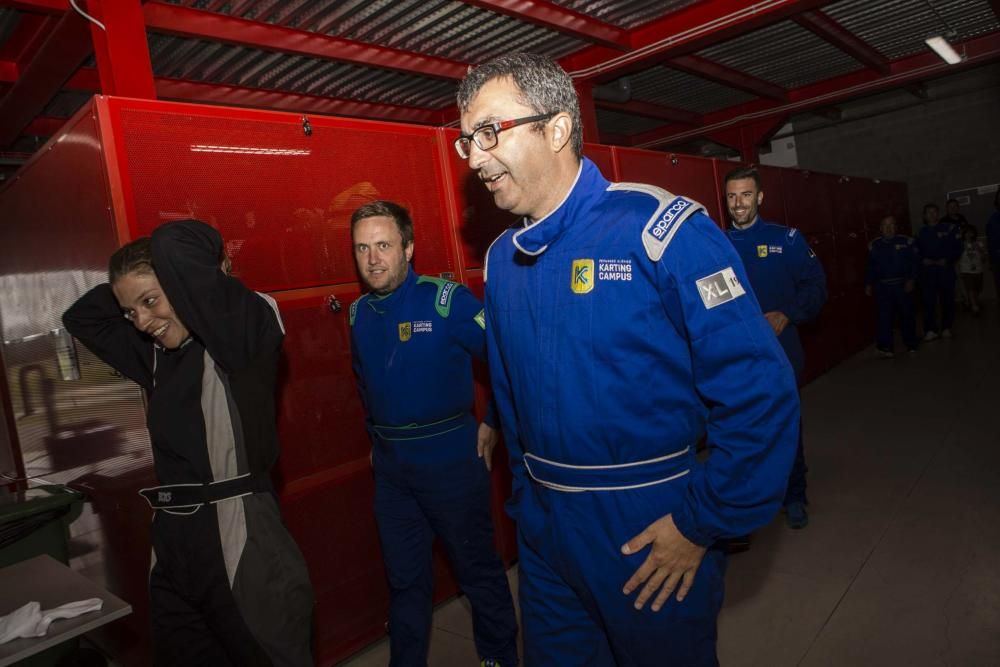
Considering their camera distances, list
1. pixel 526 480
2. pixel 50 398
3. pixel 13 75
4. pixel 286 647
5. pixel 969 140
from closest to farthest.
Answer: pixel 526 480, pixel 286 647, pixel 50 398, pixel 13 75, pixel 969 140

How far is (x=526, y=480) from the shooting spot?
5.35ft

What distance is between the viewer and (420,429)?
2488mm

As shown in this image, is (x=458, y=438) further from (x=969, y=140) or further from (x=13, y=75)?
(x=969, y=140)

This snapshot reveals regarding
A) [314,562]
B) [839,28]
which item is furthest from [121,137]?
[839,28]

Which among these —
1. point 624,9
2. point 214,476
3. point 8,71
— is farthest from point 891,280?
point 8,71

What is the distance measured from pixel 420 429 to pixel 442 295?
0.54 metres

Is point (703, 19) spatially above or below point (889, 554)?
above

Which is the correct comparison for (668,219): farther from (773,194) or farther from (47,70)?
(773,194)

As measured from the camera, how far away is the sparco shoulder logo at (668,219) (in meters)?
1.32

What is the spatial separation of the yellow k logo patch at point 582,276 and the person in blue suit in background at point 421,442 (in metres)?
1.15

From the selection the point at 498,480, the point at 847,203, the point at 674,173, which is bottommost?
the point at 498,480

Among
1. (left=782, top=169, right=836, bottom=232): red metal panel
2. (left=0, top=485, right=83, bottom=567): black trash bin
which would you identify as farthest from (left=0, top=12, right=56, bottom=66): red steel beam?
(left=782, top=169, right=836, bottom=232): red metal panel

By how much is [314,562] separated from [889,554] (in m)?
A: 2.82

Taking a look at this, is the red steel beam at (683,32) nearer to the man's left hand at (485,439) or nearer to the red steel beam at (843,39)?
the red steel beam at (843,39)
